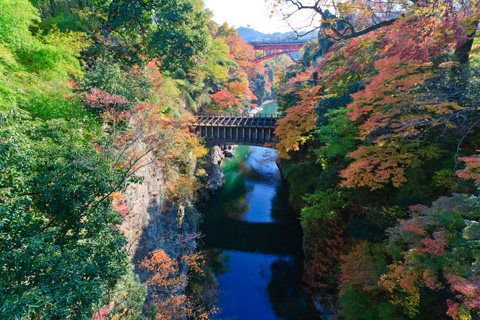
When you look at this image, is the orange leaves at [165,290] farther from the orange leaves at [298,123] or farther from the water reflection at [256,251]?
the orange leaves at [298,123]

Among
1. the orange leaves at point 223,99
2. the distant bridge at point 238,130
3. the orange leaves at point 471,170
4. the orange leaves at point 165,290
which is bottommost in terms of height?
the orange leaves at point 165,290

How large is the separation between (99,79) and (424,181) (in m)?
13.9

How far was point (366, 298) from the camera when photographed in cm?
754

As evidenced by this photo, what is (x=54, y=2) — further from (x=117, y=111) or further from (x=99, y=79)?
(x=117, y=111)

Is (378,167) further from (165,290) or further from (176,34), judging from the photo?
(176,34)

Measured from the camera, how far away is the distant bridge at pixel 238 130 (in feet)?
64.3

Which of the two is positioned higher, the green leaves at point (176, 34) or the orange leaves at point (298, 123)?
the green leaves at point (176, 34)

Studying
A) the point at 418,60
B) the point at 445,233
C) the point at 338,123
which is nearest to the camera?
the point at 445,233

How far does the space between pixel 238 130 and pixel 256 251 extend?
11.2m

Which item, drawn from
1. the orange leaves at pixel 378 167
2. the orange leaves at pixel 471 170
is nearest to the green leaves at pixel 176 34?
the orange leaves at pixel 378 167

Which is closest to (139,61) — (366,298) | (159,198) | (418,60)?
(159,198)

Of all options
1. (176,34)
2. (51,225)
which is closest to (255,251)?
(51,225)

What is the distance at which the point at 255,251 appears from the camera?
15.3m

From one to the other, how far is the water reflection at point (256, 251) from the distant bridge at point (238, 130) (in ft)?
10.5
